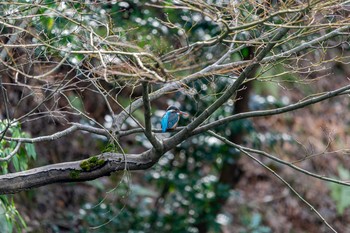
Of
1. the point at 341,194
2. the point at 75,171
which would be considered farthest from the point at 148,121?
the point at 341,194

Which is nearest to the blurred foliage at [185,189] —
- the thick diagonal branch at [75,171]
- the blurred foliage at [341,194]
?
the blurred foliage at [341,194]

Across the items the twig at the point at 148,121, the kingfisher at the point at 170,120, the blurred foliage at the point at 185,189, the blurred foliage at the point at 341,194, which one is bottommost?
the blurred foliage at the point at 341,194

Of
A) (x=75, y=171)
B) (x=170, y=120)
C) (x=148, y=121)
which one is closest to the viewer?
(x=148, y=121)

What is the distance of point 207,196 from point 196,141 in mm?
→ 552

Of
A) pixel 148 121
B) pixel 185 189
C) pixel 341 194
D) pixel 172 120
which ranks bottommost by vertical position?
pixel 341 194

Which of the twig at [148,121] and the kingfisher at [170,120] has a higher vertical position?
the twig at [148,121]

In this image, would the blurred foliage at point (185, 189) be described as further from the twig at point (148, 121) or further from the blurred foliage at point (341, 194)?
the twig at point (148, 121)

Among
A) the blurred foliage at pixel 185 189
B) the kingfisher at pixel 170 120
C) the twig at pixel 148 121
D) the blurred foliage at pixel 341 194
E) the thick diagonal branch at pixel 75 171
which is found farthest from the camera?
the blurred foliage at pixel 341 194

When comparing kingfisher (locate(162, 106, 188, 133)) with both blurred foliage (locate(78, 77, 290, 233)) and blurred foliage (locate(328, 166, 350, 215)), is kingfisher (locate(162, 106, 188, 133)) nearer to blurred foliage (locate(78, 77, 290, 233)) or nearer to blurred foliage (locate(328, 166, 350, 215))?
blurred foliage (locate(78, 77, 290, 233))

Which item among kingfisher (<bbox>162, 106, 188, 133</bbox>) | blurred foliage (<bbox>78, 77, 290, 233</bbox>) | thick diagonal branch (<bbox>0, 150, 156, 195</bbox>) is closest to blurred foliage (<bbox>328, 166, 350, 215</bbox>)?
blurred foliage (<bbox>78, 77, 290, 233</bbox>)

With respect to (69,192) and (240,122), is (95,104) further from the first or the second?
(240,122)

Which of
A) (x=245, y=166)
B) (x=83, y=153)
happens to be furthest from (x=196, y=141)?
(x=245, y=166)

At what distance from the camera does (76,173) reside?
3.95m

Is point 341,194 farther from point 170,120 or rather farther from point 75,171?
point 75,171
